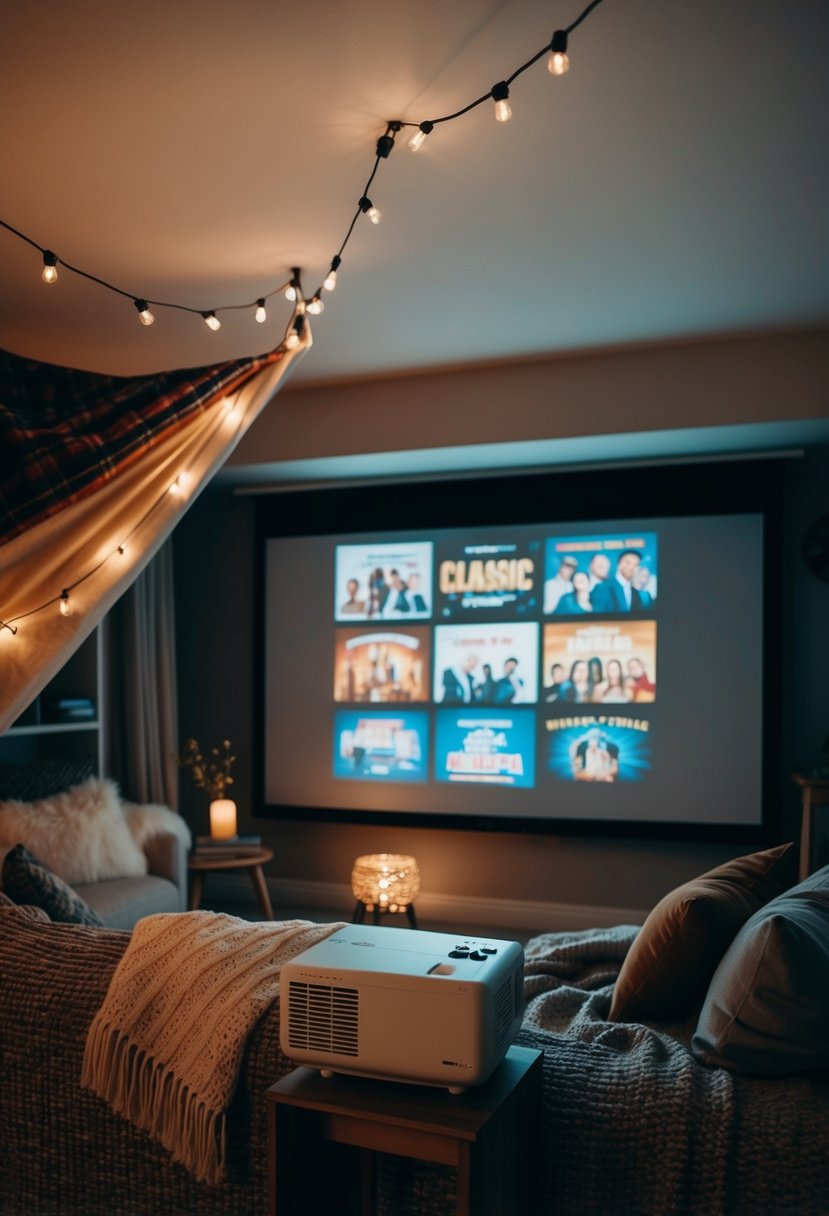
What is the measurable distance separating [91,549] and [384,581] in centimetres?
272

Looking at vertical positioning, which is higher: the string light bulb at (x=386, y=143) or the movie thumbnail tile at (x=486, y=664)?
the string light bulb at (x=386, y=143)

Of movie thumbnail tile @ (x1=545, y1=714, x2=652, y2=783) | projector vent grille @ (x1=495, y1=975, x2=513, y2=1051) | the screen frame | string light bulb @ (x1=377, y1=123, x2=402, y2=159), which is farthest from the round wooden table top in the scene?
string light bulb @ (x1=377, y1=123, x2=402, y2=159)

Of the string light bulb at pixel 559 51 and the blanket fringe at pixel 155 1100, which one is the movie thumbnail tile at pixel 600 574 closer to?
the string light bulb at pixel 559 51

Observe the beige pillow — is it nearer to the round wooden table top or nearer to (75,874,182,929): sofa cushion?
(75,874,182,929): sofa cushion

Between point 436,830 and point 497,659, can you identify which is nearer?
point 497,659

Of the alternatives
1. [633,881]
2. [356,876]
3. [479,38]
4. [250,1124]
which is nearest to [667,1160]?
[250,1124]

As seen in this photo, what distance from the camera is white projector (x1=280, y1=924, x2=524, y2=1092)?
152 centimetres

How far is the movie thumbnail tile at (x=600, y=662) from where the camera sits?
4638mm

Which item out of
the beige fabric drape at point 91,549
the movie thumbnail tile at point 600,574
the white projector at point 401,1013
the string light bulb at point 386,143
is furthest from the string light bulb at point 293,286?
the white projector at point 401,1013

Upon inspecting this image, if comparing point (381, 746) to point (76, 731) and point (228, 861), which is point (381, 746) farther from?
point (76, 731)

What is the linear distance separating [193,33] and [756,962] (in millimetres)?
2147

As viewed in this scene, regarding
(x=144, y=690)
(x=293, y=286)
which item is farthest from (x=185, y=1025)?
(x=144, y=690)

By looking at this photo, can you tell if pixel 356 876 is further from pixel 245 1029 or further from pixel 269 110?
pixel 269 110

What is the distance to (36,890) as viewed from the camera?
258 centimetres
